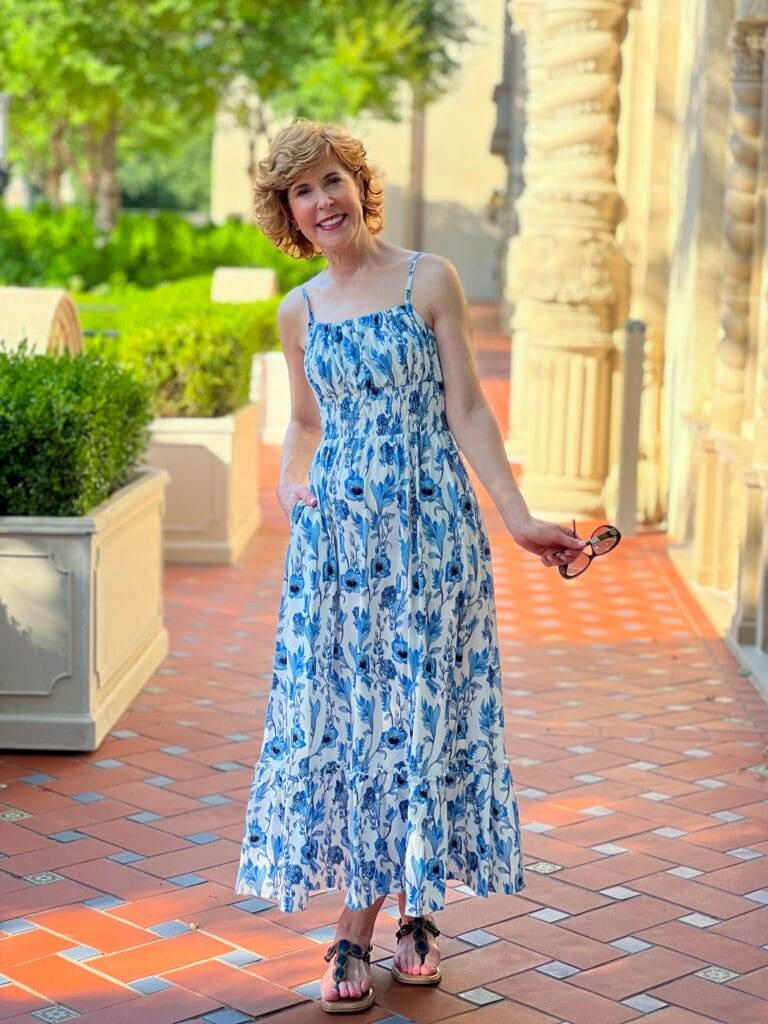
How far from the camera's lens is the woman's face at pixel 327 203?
11.9 ft

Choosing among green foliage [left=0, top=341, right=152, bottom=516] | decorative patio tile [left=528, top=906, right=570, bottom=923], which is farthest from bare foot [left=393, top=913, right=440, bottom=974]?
green foliage [left=0, top=341, right=152, bottom=516]

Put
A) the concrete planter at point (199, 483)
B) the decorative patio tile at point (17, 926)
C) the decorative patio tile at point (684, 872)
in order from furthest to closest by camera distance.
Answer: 1. the concrete planter at point (199, 483)
2. the decorative patio tile at point (684, 872)
3. the decorative patio tile at point (17, 926)

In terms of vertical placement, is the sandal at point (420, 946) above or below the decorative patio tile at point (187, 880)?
above

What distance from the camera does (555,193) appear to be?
10711mm

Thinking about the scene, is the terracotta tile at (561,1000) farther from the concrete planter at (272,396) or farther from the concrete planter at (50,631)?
the concrete planter at (272,396)

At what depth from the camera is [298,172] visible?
3.61m

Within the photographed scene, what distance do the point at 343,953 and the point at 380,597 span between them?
0.83 metres

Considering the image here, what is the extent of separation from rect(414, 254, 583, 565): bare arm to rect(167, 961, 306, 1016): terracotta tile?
1.18 metres

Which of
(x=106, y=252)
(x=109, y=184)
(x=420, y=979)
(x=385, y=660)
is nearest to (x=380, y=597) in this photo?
(x=385, y=660)

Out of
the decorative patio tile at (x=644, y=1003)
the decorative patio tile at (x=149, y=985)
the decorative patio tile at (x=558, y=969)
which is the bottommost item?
the decorative patio tile at (x=149, y=985)

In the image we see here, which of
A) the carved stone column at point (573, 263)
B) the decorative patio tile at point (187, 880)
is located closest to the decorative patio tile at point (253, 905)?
the decorative patio tile at point (187, 880)

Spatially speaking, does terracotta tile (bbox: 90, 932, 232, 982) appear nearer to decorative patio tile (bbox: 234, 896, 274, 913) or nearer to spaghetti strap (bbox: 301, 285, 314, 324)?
decorative patio tile (bbox: 234, 896, 274, 913)

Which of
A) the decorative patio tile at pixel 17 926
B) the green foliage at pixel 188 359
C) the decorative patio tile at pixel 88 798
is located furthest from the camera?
the green foliage at pixel 188 359

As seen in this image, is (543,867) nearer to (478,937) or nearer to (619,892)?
(619,892)
